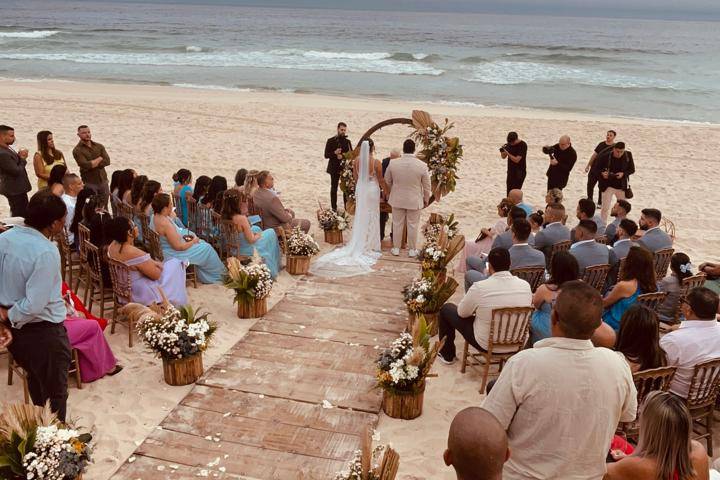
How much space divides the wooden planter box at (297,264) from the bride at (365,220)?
42cm

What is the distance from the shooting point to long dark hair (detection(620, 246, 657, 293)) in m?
6.37

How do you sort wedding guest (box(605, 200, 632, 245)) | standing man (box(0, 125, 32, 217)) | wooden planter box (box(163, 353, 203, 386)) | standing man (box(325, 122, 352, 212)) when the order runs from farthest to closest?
standing man (box(325, 122, 352, 212))
standing man (box(0, 125, 32, 217))
wedding guest (box(605, 200, 632, 245))
wooden planter box (box(163, 353, 203, 386))

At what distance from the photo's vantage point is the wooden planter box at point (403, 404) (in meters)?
5.62

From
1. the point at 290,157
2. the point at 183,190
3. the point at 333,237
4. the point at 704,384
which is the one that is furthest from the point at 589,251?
the point at 290,157

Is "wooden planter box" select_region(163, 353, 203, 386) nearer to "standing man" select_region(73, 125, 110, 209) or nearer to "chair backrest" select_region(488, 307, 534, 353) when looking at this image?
"chair backrest" select_region(488, 307, 534, 353)

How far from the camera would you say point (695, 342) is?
5219 millimetres

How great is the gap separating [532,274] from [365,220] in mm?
3614

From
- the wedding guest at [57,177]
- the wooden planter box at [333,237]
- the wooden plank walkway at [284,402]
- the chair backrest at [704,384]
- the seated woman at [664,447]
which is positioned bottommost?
the wooden plank walkway at [284,402]

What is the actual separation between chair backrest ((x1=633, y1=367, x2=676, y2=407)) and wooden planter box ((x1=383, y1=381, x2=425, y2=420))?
6.02ft

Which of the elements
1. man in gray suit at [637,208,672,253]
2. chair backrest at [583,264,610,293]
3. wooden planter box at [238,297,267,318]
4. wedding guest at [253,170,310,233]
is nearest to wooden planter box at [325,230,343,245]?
wedding guest at [253,170,310,233]

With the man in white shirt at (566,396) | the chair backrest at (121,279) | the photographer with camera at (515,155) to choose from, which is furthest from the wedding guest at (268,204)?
the man in white shirt at (566,396)

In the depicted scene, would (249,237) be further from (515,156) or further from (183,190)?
(515,156)

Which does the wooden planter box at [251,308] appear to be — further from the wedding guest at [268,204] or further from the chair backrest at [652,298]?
the chair backrest at [652,298]

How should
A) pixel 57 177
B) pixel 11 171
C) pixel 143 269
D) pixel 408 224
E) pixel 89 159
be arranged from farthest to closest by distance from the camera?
pixel 408 224 → pixel 89 159 → pixel 11 171 → pixel 57 177 → pixel 143 269
